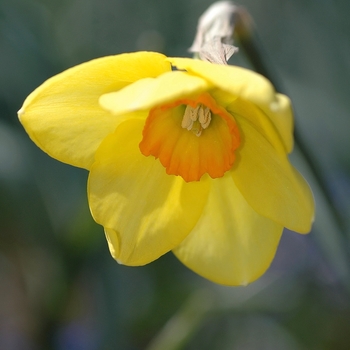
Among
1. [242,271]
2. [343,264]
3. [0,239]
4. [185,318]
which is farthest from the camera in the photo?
[0,239]

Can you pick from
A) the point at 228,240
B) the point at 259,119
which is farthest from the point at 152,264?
the point at 259,119

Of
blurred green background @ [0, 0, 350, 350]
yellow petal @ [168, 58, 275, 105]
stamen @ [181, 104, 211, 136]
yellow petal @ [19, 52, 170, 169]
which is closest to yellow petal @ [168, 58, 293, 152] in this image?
yellow petal @ [168, 58, 275, 105]

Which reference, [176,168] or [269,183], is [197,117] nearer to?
[176,168]

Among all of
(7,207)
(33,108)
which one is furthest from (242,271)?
(7,207)

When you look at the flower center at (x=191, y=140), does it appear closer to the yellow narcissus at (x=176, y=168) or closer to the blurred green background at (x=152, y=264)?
the yellow narcissus at (x=176, y=168)

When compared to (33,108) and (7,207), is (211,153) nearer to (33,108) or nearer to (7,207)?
(33,108)

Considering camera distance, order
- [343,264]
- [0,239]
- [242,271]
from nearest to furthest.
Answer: [242,271], [343,264], [0,239]

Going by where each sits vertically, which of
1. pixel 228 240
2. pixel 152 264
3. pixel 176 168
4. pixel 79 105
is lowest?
pixel 152 264
